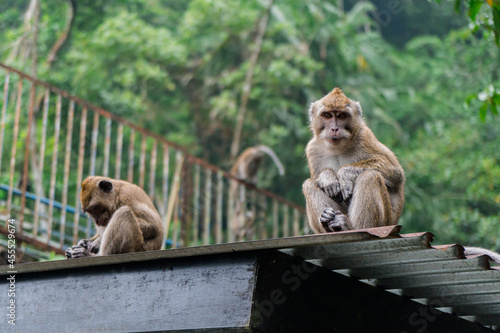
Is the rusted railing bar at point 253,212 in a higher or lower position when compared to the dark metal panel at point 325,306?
higher

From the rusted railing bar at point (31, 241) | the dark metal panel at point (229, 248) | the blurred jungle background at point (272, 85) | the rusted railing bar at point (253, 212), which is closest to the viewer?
the dark metal panel at point (229, 248)

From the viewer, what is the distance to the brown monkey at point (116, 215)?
5148 mm

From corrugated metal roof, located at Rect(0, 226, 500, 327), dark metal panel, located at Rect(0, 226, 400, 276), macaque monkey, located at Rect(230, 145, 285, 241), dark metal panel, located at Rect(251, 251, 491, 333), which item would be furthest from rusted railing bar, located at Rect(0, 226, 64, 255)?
dark metal panel, located at Rect(251, 251, 491, 333)

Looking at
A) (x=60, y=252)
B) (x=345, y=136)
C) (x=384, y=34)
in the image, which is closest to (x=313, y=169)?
(x=345, y=136)

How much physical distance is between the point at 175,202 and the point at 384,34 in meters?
26.0

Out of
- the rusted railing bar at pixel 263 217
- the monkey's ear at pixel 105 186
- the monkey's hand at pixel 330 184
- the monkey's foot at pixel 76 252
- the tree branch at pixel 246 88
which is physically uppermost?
the tree branch at pixel 246 88

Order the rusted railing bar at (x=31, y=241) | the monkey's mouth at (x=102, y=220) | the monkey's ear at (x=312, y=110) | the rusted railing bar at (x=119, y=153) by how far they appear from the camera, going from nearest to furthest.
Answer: the monkey's ear at (x=312, y=110), the monkey's mouth at (x=102, y=220), the rusted railing bar at (x=31, y=241), the rusted railing bar at (x=119, y=153)

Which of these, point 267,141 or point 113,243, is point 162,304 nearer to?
point 113,243

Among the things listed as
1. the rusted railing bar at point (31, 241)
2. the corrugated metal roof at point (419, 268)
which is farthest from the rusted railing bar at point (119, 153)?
the corrugated metal roof at point (419, 268)

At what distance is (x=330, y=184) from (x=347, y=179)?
0.14 meters

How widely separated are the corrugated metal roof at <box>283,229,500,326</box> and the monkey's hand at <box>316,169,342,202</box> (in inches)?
33.5

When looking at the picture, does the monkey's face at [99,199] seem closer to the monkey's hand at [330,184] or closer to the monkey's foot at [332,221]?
the monkey's hand at [330,184]

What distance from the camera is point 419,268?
3.85 meters

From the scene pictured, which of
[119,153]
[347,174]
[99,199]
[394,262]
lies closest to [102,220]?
[99,199]
